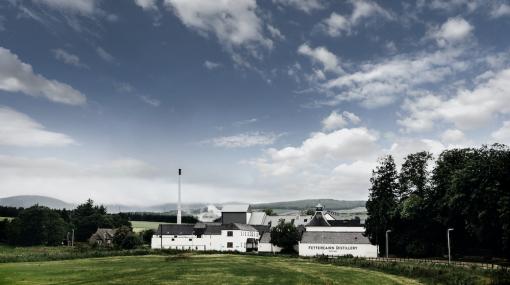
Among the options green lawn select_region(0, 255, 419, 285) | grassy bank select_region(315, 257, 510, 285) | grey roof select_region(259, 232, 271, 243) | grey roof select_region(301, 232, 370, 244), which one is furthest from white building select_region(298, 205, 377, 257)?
green lawn select_region(0, 255, 419, 285)

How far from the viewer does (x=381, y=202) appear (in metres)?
90.9

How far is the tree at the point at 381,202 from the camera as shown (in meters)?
89.8

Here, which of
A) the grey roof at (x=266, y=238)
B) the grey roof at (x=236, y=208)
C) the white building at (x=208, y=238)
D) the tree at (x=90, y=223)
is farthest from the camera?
the grey roof at (x=236, y=208)

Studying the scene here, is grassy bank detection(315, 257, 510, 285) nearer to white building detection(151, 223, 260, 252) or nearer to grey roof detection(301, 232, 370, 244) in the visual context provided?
grey roof detection(301, 232, 370, 244)

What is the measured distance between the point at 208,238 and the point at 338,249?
40196mm

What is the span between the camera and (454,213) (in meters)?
72.2

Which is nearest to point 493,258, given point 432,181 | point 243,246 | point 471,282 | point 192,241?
point 432,181

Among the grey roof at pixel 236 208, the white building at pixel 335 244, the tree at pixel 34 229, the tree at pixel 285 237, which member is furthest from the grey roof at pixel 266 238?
the tree at pixel 34 229

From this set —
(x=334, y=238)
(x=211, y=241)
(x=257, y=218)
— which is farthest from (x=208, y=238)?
(x=257, y=218)

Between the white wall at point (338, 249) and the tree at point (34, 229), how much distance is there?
230 feet

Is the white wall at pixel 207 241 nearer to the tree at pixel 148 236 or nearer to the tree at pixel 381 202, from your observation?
the tree at pixel 148 236

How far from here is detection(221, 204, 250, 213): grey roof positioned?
15612cm

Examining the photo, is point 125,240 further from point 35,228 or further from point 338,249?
point 338,249

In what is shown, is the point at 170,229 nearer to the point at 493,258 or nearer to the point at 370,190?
the point at 370,190
